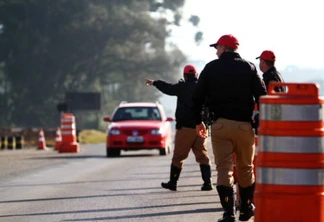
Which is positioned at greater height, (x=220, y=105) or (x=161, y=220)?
(x=220, y=105)

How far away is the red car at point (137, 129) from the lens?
27750 mm

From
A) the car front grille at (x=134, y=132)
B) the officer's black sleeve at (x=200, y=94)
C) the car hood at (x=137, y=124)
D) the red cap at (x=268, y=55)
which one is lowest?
the car front grille at (x=134, y=132)

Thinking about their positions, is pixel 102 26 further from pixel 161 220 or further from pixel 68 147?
pixel 161 220

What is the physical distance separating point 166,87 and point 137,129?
13367 mm

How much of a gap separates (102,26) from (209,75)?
74.8 metres

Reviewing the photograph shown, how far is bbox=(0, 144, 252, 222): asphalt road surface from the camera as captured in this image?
12.0m

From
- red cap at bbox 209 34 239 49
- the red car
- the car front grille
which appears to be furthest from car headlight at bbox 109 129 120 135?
red cap at bbox 209 34 239 49

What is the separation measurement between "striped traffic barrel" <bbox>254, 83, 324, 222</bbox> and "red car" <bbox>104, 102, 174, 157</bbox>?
64.8ft

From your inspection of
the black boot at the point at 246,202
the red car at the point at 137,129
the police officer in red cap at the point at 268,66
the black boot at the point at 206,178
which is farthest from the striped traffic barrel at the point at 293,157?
the red car at the point at 137,129

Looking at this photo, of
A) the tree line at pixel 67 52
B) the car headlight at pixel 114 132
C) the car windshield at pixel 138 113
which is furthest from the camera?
the tree line at pixel 67 52

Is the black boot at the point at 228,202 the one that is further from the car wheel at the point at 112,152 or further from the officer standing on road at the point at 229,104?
the car wheel at the point at 112,152

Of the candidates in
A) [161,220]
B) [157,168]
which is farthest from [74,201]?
[157,168]

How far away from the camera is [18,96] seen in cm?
8369

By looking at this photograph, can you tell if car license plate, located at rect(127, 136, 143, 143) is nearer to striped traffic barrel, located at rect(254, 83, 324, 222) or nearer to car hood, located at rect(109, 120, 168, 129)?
car hood, located at rect(109, 120, 168, 129)
